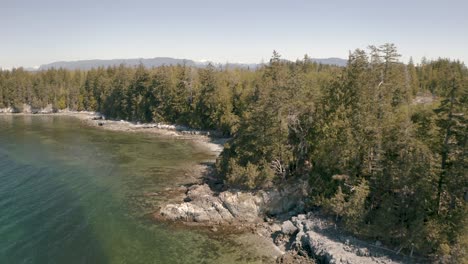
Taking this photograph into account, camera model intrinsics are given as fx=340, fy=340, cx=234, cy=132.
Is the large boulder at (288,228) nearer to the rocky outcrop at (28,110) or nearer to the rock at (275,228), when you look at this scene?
the rock at (275,228)

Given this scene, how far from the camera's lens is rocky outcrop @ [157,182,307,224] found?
3991 cm

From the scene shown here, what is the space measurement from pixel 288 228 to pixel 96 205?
25.0 meters

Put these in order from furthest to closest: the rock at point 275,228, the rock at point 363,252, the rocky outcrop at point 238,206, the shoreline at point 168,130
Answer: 1. the shoreline at point 168,130
2. the rocky outcrop at point 238,206
3. the rock at point 275,228
4. the rock at point 363,252

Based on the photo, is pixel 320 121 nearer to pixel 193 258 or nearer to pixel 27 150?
pixel 193 258

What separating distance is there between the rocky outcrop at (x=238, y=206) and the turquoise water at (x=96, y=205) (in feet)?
7.61

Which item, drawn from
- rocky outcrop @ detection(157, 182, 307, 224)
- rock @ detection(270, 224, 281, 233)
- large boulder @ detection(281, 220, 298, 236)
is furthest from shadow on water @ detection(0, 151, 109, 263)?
large boulder @ detection(281, 220, 298, 236)

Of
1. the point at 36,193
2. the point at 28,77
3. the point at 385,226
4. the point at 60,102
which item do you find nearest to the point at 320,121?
the point at 385,226

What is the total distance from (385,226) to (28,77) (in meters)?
174

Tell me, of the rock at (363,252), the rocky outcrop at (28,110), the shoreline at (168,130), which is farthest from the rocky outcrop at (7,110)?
the rock at (363,252)

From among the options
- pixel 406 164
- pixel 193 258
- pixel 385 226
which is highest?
pixel 406 164

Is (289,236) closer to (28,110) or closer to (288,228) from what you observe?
(288,228)

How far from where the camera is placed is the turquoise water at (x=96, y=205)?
108 ft

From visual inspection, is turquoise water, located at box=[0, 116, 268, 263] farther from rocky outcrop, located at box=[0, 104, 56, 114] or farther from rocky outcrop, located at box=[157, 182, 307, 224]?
rocky outcrop, located at box=[0, 104, 56, 114]

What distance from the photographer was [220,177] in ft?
171
